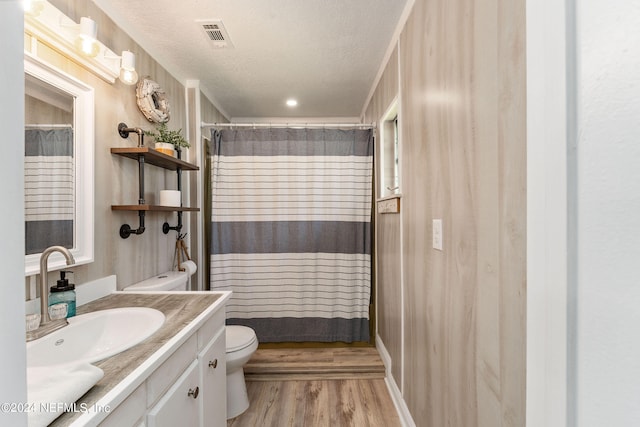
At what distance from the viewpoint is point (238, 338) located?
1864 millimetres

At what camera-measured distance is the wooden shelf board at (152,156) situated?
1467mm

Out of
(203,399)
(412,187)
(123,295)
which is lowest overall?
(203,399)

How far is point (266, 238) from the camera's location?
239cm

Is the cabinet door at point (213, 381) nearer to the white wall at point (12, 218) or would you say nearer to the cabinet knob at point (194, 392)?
the cabinet knob at point (194, 392)

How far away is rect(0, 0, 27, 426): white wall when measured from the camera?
0.28 m

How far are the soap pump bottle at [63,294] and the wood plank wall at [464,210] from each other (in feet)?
4.75

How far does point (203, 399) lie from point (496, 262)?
1185 mm

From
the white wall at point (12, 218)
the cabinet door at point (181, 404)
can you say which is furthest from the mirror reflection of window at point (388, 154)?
the white wall at point (12, 218)

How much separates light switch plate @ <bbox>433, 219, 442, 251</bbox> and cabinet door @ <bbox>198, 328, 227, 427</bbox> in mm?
1043

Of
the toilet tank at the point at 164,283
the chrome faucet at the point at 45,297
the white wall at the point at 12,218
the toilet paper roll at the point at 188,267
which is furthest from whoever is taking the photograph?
the toilet paper roll at the point at 188,267

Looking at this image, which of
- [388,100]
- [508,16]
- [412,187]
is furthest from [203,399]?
[388,100]

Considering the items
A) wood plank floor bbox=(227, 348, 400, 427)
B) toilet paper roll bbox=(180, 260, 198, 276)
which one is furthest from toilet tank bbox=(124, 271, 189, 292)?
wood plank floor bbox=(227, 348, 400, 427)

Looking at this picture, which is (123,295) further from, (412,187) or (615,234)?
(615,234)

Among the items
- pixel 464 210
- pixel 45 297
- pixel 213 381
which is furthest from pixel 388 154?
pixel 45 297
